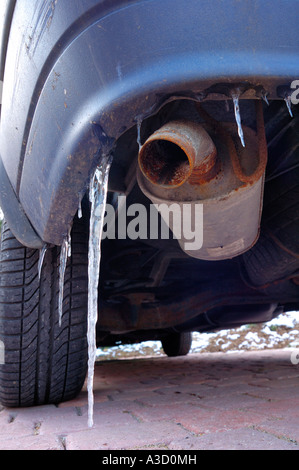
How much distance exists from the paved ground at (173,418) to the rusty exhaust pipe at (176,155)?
63 centimetres

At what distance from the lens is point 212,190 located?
Result: 105 cm

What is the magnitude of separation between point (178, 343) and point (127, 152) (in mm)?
3198

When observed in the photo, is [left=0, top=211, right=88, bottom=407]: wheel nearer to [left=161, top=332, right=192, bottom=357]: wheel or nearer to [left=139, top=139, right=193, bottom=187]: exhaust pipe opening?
[left=139, top=139, right=193, bottom=187]: exhaust pipe opening

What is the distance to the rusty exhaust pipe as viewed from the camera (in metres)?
0.84

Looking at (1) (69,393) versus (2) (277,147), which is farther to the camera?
(1) (69,393)

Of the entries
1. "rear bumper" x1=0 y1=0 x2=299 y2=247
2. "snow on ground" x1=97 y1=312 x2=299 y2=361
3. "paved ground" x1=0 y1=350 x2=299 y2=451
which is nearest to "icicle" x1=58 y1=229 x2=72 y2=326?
"rear bumper" x1=0 y1=0 x2=299 y2=247

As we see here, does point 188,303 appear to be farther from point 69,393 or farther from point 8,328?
point 8,328

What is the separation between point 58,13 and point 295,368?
7.33 feet

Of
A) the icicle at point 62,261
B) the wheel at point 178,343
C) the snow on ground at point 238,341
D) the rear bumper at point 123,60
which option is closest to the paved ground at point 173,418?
the icicle at point 62,261

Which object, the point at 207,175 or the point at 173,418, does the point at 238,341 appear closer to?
the point at 173,418

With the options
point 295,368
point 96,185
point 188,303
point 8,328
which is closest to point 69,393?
point 8,328

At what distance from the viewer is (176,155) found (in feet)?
3.11

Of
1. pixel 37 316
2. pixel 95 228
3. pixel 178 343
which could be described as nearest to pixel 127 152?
pixel 95 228
